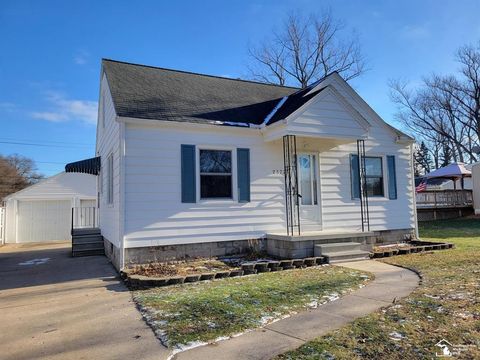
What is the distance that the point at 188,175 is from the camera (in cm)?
901

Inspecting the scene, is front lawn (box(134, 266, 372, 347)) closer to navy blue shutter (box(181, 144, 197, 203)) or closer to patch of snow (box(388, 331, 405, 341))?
patch of snow (box(388, 331, 405, 341))

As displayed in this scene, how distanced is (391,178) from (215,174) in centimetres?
607

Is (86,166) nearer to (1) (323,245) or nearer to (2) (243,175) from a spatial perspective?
(2) (243,175)

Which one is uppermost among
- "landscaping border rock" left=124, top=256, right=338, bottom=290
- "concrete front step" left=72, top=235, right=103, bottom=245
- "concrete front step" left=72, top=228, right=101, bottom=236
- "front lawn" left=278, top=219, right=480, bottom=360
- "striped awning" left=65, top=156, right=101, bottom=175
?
"striped awning" left=65, top=156, right=101, bottom=175

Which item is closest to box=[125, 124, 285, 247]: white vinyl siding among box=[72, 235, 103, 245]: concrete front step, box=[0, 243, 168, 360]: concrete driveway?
box=[0, 243, 168, 360]: concrete driveway

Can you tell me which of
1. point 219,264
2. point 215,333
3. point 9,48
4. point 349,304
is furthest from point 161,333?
point 9,48

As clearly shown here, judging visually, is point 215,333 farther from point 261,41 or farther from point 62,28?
point 261,41

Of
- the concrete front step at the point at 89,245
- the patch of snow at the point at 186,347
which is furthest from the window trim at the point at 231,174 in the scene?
the patch of snow at the point at 186,347

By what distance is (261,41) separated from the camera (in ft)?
91.5

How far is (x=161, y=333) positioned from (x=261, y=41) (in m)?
26.7

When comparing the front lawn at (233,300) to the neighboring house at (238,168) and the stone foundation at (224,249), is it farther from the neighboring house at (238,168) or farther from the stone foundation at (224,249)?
the neighboring house at (238,168)

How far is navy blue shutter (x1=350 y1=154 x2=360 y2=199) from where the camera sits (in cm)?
1120

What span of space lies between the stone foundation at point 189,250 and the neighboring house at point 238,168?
26 millimetres

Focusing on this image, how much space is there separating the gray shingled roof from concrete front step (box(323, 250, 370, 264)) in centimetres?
377
